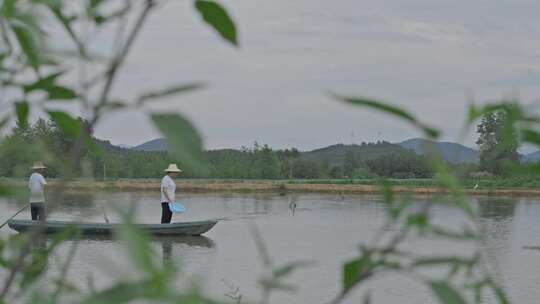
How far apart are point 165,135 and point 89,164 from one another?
0.26 ft

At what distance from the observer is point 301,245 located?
1266 cm

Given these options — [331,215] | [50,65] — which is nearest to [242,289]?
[50,65]

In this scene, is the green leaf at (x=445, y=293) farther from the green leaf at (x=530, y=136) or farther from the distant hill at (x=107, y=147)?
the distant hill at (x=107, y=147)

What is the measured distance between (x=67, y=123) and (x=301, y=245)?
12143 mm

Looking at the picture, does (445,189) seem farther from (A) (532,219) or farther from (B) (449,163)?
(A) (532,219)

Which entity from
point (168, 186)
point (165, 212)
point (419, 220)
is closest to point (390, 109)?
point (419, 220)

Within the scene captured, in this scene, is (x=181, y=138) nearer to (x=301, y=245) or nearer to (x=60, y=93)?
(x=60, y=93)

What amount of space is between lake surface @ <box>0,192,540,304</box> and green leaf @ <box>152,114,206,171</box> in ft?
0.10

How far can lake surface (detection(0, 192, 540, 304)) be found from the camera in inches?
195

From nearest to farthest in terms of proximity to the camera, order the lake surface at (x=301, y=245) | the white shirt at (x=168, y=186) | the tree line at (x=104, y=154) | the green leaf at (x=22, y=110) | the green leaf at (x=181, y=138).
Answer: the green leaf at (x=181, y=138), the tree line at (x=104, y=154), the green leaf at (x=22, y=110), the lake surface at (x=301, y=245), the white shirt at (x=168, y=186)

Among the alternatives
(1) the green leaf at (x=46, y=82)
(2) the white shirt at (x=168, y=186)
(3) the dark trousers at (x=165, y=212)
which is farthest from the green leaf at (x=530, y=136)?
(3) the dark trousers at (x=165, y=212)

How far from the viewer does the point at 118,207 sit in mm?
383

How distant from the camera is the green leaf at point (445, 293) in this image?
446 mm

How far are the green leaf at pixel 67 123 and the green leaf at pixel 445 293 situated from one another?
0.81 feet
